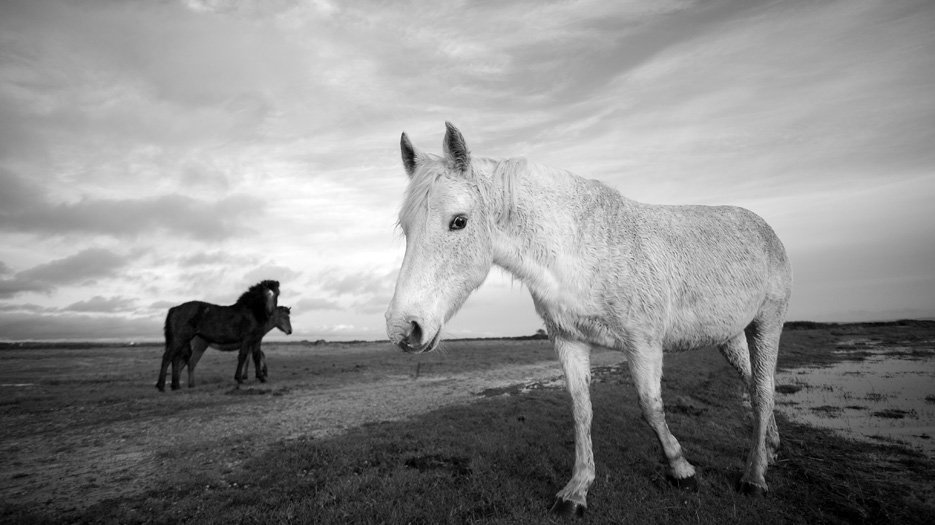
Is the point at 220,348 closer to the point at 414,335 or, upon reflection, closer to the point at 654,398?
the point at 414,335

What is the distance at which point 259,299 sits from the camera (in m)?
17.7

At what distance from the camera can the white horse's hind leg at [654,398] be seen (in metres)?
3.85

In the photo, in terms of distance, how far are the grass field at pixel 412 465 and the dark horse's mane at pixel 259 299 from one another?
19.3 feet

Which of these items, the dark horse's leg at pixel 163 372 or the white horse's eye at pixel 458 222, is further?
the dark horse's leg at pixel 163 372

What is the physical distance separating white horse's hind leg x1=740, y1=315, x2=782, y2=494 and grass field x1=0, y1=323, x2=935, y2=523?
9.9 inches

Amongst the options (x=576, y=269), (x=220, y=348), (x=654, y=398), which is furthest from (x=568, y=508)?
(x=220, y=348)

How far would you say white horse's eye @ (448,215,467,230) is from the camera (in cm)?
346

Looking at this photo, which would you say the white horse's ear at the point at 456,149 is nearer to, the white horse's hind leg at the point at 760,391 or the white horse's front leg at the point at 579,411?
the white horse's front leg at the point at 579,411

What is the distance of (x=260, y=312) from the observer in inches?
683

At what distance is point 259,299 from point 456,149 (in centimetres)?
1711

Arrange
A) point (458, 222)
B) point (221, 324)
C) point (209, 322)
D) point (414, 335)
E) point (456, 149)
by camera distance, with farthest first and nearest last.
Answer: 1. point (221, 324)
2. point (209, 322)
3. point (456, 149)
4. point (458, 222)
5. point (414, 335)

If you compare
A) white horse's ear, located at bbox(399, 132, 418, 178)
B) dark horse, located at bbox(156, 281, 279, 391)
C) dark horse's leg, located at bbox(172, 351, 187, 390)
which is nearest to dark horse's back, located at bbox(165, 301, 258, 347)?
dark horse, located at bbox(156, 281, 279, 391)

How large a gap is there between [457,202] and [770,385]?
5.09 metres

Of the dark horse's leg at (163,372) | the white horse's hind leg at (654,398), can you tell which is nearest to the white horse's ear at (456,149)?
the white horse's hind leg at (654,398)
